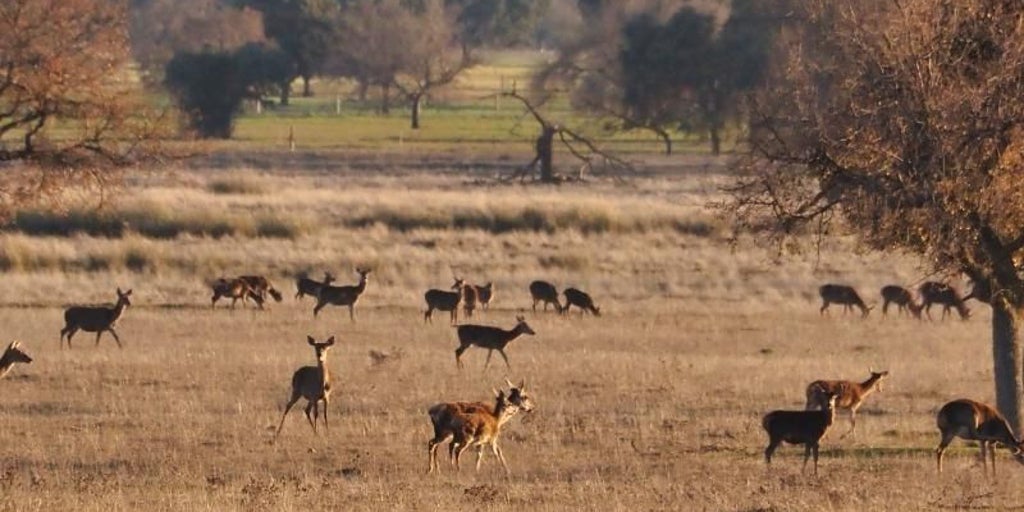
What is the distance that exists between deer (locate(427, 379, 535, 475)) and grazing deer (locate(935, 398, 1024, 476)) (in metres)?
3.89

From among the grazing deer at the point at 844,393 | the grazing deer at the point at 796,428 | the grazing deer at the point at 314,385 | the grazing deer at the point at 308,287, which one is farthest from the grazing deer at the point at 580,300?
the grazing deer at the point at 796,428

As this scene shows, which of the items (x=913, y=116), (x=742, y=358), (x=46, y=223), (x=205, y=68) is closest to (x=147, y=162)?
(x=742, y=358)

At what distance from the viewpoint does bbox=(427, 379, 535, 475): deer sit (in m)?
16.7

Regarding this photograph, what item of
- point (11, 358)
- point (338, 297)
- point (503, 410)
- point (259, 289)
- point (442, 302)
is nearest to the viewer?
point (503, 410)

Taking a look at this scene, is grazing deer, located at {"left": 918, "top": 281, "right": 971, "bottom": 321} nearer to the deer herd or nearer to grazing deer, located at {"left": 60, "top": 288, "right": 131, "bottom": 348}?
the deer herd

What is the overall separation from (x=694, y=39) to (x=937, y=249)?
62088 millimetres

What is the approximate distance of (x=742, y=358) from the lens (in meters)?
26.3

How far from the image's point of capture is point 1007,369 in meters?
19.4

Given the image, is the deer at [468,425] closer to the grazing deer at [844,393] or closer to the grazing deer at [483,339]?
the grazing deer at [844,393]

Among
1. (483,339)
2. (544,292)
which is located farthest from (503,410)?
(544,292)

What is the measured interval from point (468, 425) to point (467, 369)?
752 centimetres

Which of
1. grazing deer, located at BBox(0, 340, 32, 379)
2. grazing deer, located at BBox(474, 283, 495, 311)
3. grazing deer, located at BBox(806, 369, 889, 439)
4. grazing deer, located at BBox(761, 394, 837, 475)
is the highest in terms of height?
grazing deer, located at BBox(474, 283, 495, 311)

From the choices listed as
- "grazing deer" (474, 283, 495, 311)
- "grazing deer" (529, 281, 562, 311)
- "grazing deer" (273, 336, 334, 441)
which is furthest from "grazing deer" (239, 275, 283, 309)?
"grazing deer" (273, 336, 334, 441)

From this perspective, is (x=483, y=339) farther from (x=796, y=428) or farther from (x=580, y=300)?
(x=796, y=428)
